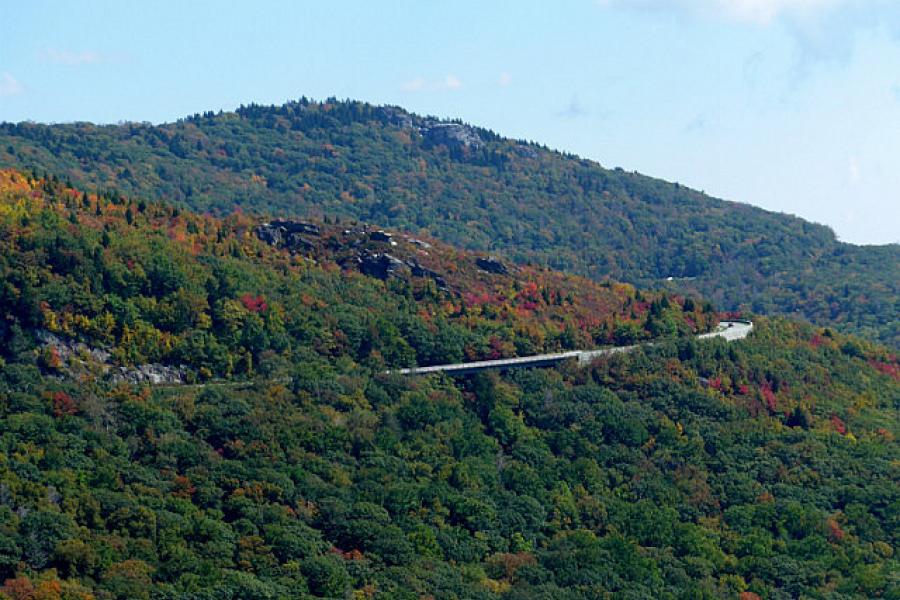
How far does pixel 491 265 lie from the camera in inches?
6580

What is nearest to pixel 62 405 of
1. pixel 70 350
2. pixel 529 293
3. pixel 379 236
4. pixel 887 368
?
pixel 70 350

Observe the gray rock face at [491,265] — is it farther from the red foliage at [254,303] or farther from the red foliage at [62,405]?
the red foliage at [62,405]

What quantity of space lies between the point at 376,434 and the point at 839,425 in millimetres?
49176

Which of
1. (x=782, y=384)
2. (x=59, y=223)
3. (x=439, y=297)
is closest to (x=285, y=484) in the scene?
(x=59, y=223)

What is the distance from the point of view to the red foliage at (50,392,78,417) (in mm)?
100188

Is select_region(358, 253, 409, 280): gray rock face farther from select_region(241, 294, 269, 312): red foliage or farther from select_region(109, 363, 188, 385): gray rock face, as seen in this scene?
select_region(109, 363, 188, 385): gray rock face

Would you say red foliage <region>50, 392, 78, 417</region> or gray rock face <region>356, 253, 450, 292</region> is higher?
gray rock face <region>356, 253, 450, 292</region>

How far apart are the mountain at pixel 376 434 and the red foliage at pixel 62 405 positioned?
34 cm

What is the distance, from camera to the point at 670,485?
120938mm

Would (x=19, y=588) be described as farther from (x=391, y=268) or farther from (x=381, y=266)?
(x=391, y=268)

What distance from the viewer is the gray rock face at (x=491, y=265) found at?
167 meters

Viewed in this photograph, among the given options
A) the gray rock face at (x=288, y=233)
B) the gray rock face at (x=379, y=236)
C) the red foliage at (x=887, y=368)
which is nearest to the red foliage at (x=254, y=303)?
the gray rock face at (x=288, y=233)

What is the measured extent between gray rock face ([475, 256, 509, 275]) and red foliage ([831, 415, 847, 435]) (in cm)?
4515

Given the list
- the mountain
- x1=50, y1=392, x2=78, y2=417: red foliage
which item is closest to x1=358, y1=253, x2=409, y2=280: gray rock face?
the mountain
